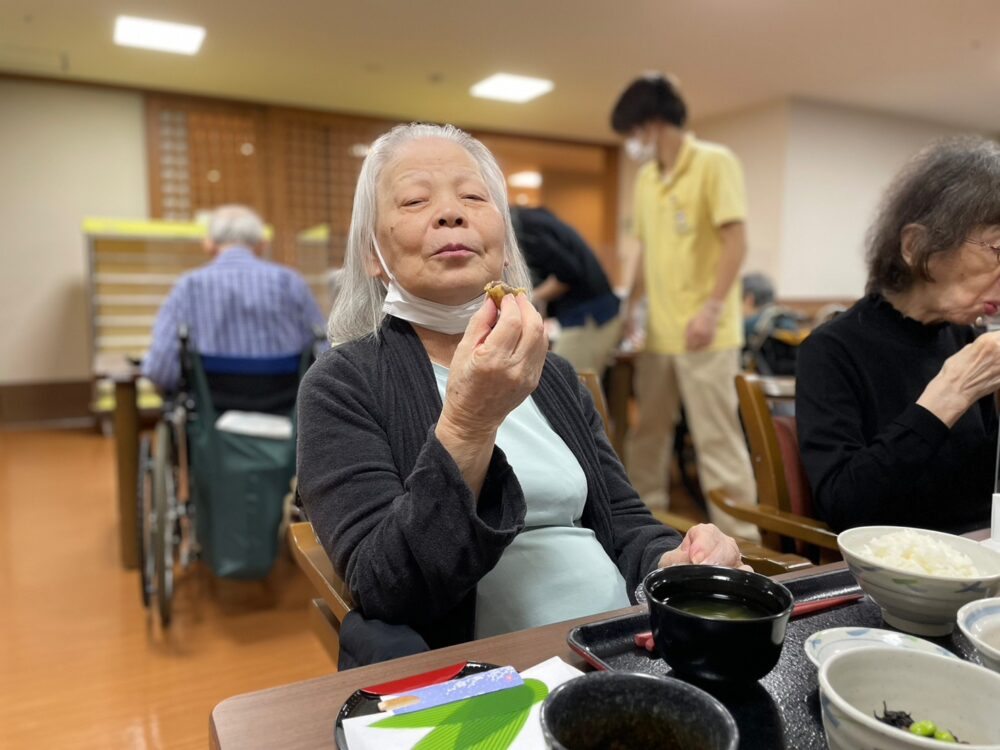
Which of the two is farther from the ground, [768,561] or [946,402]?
[946,402]

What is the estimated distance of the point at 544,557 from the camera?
3.29 ft

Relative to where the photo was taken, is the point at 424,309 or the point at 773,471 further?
the point at 773,471

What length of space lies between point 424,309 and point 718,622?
647 millimetres

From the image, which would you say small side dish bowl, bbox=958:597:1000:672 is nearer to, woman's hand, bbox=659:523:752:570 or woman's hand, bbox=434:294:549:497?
woman's hand, bbox=659:523:752:570

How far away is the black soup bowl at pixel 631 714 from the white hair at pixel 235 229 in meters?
2.73

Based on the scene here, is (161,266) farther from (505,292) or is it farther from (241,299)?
A: (505,292)

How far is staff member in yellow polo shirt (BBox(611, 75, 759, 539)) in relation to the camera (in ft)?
9.05

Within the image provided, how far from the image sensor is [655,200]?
299 centimetres

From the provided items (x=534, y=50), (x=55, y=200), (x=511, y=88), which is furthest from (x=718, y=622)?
(x=55, y=200)

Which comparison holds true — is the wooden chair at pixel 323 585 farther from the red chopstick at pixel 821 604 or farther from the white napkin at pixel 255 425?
the white napkin at pixel 255 425

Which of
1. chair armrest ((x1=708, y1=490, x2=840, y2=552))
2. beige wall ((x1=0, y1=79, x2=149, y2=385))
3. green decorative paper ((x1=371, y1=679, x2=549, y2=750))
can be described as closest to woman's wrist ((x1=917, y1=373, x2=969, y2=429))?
chair armrest ((x1=708, y1=490, x2=840, y2=552))

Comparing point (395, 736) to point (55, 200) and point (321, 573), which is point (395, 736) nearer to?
point (321, 573)

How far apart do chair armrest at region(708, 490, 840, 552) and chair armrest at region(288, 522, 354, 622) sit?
833 millimetres

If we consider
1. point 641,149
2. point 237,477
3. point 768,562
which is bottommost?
point 237,477
